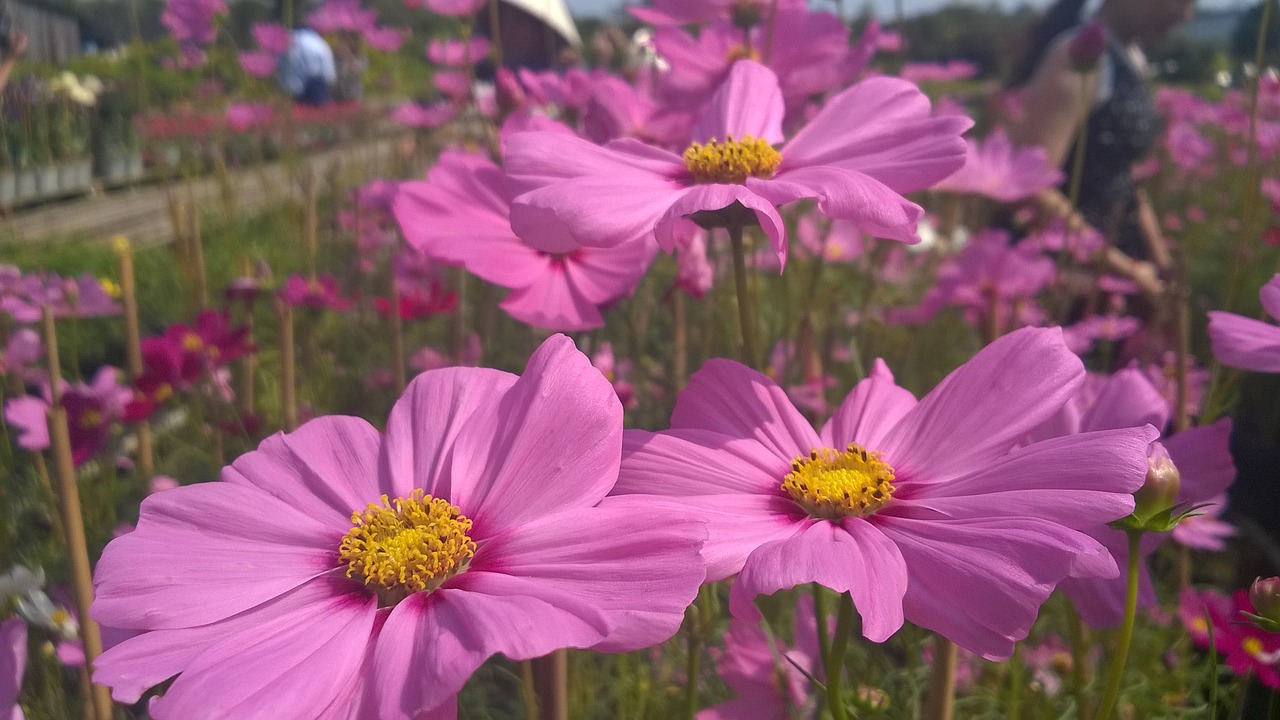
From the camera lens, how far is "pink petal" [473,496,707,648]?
221mm

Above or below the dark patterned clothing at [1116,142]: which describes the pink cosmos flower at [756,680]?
below

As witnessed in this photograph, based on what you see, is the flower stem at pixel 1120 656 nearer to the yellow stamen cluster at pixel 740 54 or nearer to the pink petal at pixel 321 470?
the pink petal at pixel 321 470

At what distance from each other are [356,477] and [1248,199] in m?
0.75

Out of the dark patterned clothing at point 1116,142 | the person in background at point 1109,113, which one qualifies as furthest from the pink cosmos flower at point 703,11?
the dark patterned clothing at point 1116,142

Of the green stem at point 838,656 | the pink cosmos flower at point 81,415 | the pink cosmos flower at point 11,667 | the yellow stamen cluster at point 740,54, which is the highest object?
the yellow stamen cluster at point 740,54

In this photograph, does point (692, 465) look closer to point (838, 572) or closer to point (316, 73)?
point (838, 572)

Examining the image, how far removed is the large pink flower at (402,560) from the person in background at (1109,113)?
151 cm

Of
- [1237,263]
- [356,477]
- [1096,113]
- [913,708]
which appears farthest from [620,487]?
[1096,113]

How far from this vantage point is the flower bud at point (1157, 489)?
286 mm

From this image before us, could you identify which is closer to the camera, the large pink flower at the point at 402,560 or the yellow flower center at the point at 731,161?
the large pink flower at the point at 402,560

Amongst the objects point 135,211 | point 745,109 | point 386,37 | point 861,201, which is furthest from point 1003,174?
point 135,211

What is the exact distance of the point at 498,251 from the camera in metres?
0.43

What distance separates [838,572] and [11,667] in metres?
0.33

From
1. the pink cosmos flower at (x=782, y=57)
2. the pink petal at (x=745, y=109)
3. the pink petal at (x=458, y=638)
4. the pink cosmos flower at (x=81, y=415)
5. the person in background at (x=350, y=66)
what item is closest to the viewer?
the pink petal at (x=458, y=638)
